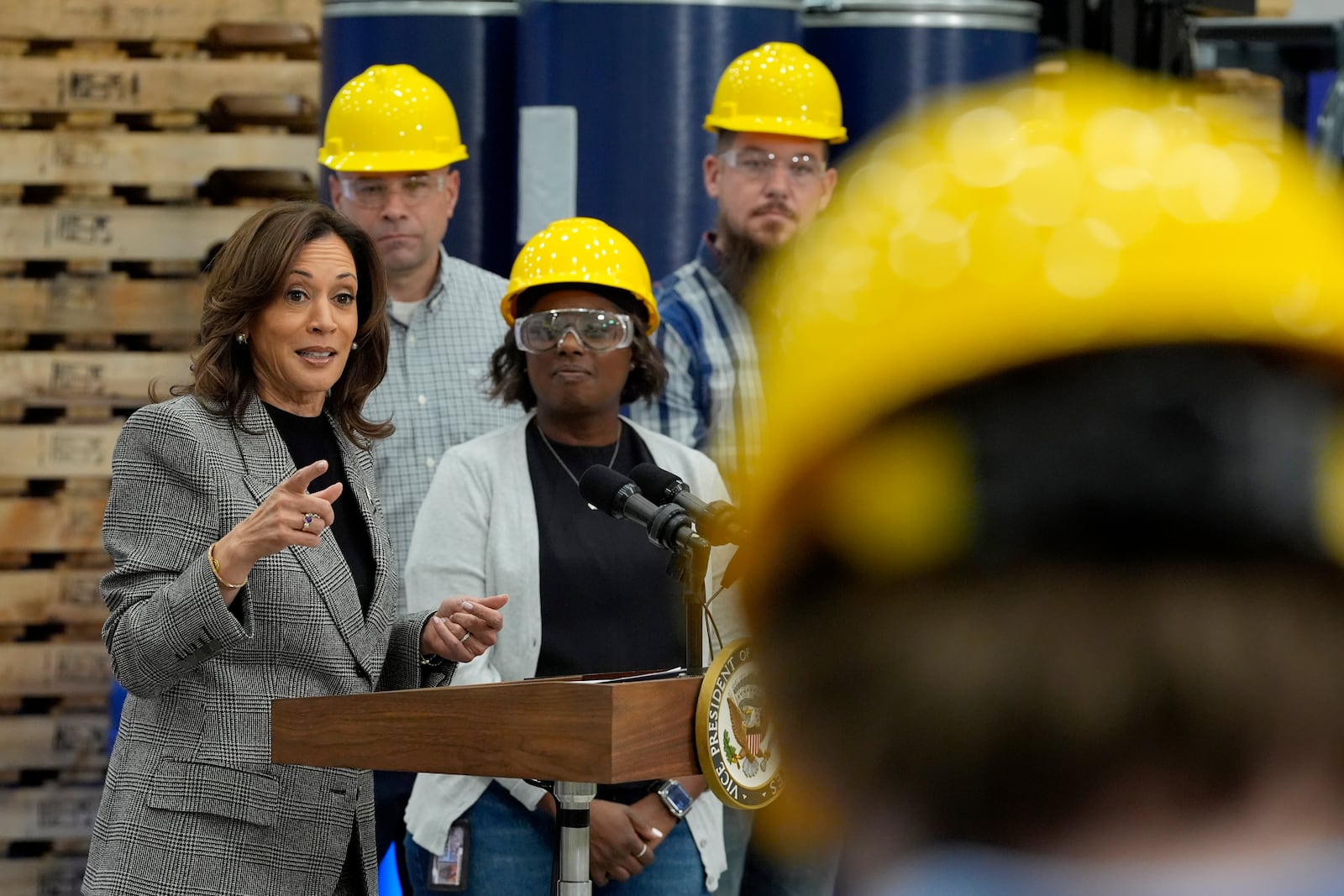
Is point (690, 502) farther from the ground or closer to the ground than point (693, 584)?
farther from the ground

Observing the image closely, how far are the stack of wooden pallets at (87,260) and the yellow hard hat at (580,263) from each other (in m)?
2.29

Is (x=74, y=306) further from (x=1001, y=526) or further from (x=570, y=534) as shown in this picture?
(x=1001, y=526)

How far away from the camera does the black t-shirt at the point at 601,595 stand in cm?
305

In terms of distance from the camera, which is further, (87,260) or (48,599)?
(87,260)

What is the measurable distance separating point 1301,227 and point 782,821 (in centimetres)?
33

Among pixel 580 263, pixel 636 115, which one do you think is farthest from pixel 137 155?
pixel 580 263

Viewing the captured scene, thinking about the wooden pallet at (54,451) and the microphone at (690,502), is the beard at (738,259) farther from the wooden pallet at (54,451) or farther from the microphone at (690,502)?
the wooden pallet at (54,451)

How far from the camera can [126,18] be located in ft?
18.4

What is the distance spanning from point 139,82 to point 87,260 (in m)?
0.60

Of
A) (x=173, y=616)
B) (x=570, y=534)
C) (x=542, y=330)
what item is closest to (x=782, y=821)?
(x=173, y=616)

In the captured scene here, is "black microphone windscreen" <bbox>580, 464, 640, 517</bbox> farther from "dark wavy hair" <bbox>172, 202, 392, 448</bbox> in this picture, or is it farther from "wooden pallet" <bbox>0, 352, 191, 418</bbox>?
"wooden pallet" <bbox>0, 352, 191, 418</bbox>

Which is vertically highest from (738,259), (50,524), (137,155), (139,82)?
(139,82)

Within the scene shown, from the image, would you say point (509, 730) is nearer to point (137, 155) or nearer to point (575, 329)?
point (575, 329)

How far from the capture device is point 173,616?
242 cm
